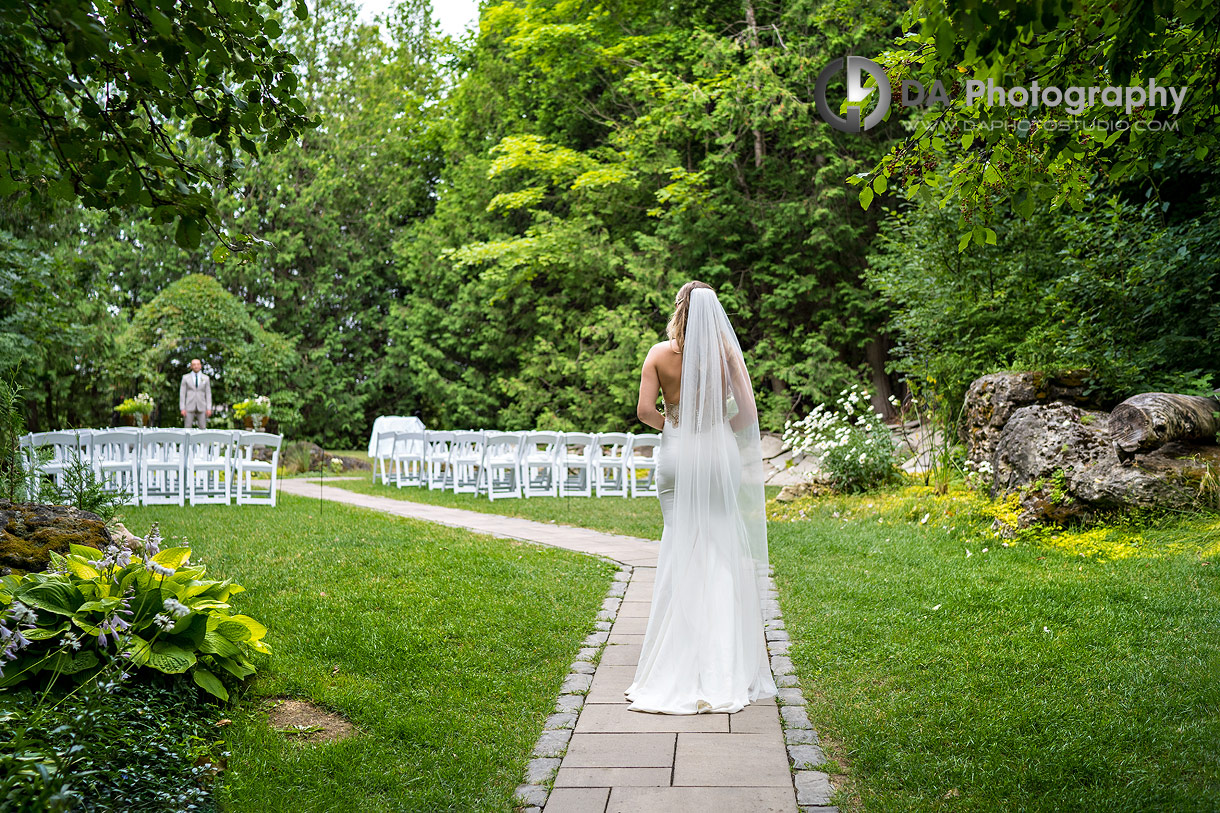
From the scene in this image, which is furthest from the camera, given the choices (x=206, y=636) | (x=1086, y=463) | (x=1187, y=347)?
(x=1187, y=347)

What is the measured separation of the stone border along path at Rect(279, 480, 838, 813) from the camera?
119 inches

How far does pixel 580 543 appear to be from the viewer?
8.63 metres

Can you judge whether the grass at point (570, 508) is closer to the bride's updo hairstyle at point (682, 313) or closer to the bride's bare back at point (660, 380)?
the bride's bare back at point (660, 380)

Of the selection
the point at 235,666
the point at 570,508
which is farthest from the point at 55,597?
the point at 570,508

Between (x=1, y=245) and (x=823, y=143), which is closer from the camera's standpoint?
(x=1, y=245)

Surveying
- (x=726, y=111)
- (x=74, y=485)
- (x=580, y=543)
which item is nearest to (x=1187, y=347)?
(x=580, y=543)

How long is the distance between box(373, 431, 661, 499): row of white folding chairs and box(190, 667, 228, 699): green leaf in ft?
28.0

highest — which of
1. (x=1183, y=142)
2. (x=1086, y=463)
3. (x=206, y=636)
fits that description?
(x=1183, y=142)

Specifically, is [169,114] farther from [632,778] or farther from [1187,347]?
[1187,347]

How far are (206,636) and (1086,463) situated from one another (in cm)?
650

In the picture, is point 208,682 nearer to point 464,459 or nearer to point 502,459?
point 502,459

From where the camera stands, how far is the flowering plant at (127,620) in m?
A: 3.29

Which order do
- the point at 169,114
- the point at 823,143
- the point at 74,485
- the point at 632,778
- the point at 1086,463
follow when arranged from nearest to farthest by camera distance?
the point at 169,114 → the point at 632,778 → the point at 74,485 → the point at 1086,463 → the point at 823,143

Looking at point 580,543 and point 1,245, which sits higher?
point 1,245
